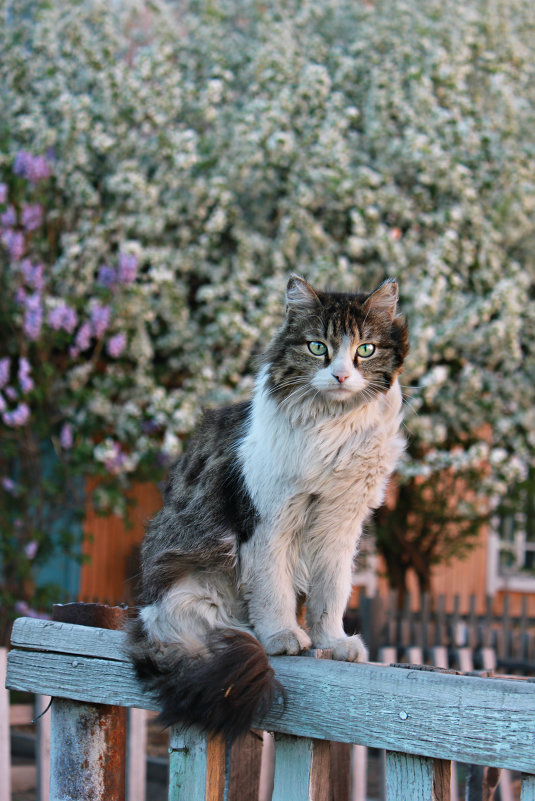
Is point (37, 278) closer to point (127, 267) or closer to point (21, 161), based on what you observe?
point (127, 267)

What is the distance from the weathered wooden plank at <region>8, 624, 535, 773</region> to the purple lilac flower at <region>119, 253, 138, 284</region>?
4.88 m

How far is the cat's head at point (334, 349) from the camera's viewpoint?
2.24 m

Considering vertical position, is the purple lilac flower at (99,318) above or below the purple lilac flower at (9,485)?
above

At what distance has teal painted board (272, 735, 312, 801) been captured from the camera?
1.90 m

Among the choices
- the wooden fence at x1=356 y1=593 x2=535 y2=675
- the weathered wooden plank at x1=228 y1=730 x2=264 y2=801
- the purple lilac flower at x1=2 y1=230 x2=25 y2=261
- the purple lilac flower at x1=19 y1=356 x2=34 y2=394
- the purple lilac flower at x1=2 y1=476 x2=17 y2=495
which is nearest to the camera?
the weathered wooden plank at x1=228 y1=730 x2=264 y2=801

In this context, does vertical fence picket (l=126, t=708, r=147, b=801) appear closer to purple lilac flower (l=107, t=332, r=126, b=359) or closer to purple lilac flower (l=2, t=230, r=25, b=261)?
purple lilac flower (l=107, t=332, r=126, b=359)


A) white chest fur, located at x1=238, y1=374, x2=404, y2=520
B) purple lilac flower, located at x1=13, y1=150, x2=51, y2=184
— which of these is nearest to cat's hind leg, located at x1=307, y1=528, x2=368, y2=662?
white chest fur, located at x1=238, y1=374, x2=404, y2=520

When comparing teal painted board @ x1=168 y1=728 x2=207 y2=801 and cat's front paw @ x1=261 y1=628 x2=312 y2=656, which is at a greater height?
cat's front paw @ x1=261 y1=628 x2=312 y2=656

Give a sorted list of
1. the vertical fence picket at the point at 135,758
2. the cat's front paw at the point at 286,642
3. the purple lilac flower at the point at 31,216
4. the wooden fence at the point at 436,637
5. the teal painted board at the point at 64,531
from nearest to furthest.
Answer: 1. the cat's front paw at the point at 286,642
2. the vertical fence picket at the point at 135,758
3. the wooden fence at the point at 436,637
4. the purple lilac flower at the point at 31,216
5. the teal painted board at the point at 64,531

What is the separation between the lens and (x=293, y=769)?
1.93 metres

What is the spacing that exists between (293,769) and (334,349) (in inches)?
40.2

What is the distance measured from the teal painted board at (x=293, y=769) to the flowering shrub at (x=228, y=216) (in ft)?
15.3

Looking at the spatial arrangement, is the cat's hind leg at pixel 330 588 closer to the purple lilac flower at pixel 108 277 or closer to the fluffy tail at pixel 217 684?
the fluffy tail at pixel 217 684

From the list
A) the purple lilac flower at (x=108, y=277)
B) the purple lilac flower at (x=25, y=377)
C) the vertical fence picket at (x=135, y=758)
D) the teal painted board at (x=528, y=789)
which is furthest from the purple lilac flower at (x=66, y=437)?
the teal painted board at (x=528, y=789)
